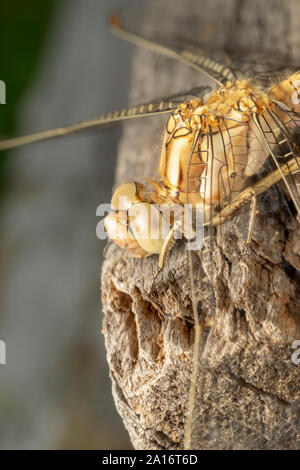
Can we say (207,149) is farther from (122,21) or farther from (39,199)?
(122,21)

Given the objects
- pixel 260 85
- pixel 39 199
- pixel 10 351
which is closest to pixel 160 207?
pixel 260 85

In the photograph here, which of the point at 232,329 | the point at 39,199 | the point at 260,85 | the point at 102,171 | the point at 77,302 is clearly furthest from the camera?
the point at 39,199

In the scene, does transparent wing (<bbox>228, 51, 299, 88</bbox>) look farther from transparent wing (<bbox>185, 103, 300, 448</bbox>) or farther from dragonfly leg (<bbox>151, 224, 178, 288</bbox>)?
dragonfly leg (<bbox>151, 224, 178, 288</bbox>)

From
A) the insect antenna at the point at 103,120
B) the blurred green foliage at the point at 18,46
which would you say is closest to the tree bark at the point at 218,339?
the insect antenna at the point at 103,120

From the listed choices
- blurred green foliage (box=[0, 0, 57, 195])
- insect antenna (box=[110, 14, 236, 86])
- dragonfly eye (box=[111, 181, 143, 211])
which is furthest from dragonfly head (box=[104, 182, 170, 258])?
Answer: blurred green foliage (box=[0, 0, 57, 195])

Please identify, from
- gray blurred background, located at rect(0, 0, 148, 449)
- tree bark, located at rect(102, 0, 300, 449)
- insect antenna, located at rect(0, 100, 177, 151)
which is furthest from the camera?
gray blurred background, located at rect(0, 0, 148, 449)

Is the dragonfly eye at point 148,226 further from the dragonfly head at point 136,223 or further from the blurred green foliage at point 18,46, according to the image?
the blurred green foliage at point 18,46
